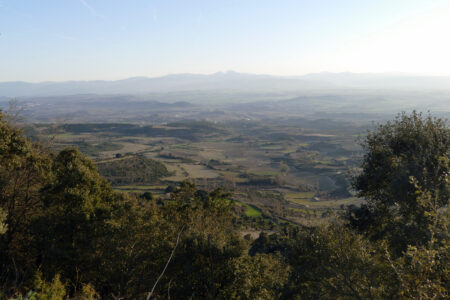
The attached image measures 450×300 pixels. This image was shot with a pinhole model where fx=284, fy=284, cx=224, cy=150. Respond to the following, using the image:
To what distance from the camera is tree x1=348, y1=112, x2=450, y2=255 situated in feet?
31.0

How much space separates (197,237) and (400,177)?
7.54 meters

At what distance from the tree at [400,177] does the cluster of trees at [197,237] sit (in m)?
0.04

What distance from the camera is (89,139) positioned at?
112m

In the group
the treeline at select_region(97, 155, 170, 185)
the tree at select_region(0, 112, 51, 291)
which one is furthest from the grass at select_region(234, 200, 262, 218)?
the tree at select_region(0, 112, 51, 291)

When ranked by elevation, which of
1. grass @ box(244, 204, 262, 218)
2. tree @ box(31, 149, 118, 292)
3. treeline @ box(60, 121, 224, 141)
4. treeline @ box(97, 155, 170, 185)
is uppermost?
tree @ box(31, 149, 118, 292)

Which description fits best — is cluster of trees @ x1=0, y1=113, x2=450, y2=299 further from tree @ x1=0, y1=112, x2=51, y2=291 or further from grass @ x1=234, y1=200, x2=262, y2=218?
grass @ x1=234, y1=200, x2=262, y2=218

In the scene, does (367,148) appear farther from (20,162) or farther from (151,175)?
(151,175)

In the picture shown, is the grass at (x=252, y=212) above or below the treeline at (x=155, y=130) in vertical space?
below

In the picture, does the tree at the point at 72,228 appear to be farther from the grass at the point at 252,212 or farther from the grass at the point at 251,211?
the grass at the point at 252,212

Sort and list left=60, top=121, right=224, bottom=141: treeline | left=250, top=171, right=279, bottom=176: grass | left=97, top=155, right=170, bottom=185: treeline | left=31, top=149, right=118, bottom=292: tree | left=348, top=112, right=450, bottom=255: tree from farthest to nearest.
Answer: left=60, top=121, right=224, bottom=141: treeline, left=250, top=171, right=279, bottom=176: grass, left=97, top=155, right=170, bottom=185: treeline, left=31, top=149, right=118, bottom=292: tree, left=348, top=112, right=450, bottom=255: tree

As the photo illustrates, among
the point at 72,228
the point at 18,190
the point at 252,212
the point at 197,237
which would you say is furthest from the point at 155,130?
the point at 197,237

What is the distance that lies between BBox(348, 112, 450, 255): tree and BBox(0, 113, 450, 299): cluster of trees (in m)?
0.04

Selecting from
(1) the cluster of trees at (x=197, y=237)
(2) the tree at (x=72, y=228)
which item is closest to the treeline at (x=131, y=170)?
(1) the cluster of trees at (x=197, y=237)

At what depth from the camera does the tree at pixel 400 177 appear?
9438mm
